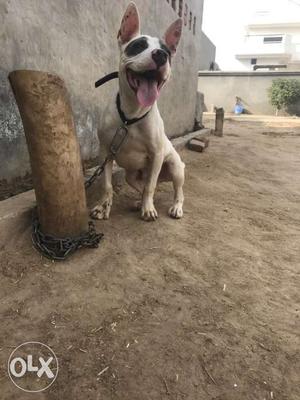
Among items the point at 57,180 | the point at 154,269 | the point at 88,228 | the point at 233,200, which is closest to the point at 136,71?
the point at 57,180

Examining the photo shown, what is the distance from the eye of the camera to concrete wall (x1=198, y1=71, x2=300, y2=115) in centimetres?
1834

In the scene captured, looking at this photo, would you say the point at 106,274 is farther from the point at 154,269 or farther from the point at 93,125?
the point at 93,125

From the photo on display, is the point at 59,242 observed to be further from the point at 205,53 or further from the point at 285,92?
the point at 205,53

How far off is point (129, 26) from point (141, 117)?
0.65 metres

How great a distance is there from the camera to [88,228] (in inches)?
102

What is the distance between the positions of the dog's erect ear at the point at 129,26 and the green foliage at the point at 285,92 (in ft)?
53.7

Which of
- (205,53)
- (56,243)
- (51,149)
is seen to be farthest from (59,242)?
(205,53)

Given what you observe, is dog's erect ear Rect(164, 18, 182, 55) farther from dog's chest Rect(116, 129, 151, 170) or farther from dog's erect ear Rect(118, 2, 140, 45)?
dog's chest Rect(116, 129, 151, 170)

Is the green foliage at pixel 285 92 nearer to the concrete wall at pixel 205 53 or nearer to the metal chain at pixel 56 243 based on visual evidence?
the concrete wall at pixel 205 53

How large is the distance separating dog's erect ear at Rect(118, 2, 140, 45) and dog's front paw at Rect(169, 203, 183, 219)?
1364 mm

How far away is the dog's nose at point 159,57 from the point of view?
240cm

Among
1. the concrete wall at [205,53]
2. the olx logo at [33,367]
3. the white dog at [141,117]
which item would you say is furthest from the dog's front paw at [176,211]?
the concrete wall at [205,53]

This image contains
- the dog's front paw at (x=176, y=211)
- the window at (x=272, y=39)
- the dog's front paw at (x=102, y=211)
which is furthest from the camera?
the window at (x=272, y=39)

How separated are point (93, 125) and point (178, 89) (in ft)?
11.3
